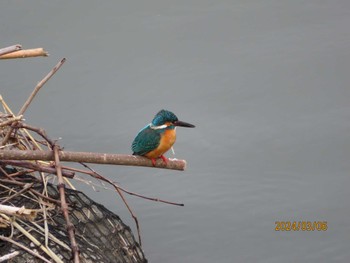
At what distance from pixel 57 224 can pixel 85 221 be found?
211mm

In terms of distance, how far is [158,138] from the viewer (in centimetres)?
332

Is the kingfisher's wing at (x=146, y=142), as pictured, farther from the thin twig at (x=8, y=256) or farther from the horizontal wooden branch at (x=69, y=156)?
the thin twig at (x=8, y=256)

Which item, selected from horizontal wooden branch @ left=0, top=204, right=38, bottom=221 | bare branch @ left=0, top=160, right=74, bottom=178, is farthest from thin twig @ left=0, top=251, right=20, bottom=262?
bare branch @ left=0, top=160, right=74, bottom=178

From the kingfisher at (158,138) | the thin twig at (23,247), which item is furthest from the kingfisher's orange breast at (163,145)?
the thin twig at (23,247)

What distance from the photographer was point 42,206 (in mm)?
3150

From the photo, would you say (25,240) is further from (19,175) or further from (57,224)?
(19,175)

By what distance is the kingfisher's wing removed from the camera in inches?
130

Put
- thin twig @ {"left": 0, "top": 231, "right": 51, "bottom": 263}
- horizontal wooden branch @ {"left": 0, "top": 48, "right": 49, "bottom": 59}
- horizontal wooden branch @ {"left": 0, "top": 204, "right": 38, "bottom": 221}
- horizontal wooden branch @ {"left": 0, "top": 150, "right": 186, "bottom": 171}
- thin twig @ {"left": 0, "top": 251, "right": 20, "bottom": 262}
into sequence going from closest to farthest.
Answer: horizontal wooden branch @ {"left": 0, "top": 204, "right": 38, "bottom": 221}, thin twig @ {"left": 0, "top": 251, "right": 20, "bottom": 262}, thin twig @ {"left": 0, "top": 231, "right": 51, "bottom": 263}, horizontal wooden branch @ {"left": 0, "top": 150, "right": 186, "bottom": 171}, horizontal wooden branch @ {"left": 0, "top": 48, "right": 49, "bottom": 59}

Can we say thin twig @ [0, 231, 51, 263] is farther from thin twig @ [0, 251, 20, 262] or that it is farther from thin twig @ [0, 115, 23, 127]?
thin twig @ [0, 115, 23, 127]

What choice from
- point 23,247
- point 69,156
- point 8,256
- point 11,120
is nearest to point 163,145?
point 69,156
